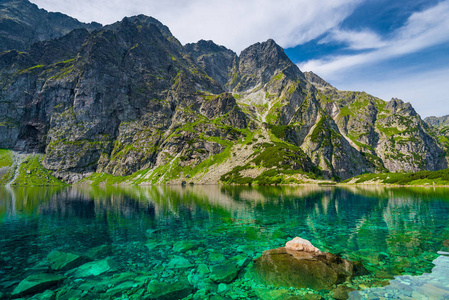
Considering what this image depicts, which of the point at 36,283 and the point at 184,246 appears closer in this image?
the point at 36,283

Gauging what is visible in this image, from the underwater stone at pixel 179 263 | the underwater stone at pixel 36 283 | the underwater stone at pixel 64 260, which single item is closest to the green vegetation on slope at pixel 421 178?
the underwater stone at pixel 179 263

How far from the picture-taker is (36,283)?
14500mm

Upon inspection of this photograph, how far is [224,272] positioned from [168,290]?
4.52m

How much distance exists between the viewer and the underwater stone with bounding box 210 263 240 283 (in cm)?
1559

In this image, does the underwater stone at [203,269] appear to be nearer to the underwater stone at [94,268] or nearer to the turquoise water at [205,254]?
the turquoise water at [205,254]

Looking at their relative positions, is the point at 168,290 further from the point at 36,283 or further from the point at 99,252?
the point at 99,252

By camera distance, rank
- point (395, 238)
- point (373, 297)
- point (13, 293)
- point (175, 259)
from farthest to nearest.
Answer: point (395, 238) → point (175, 259) → point (13, 293) → point (373, 297)

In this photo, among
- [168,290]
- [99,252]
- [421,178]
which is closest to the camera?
[168,290]

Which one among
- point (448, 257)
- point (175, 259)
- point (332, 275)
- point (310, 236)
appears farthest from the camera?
point (310, 236)

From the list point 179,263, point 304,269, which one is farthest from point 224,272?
point 304,269

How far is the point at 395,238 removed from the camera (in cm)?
2475

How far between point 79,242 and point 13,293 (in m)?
12.4

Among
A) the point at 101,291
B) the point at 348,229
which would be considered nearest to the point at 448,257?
the point at 348,229

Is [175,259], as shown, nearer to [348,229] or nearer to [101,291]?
[101,291]
